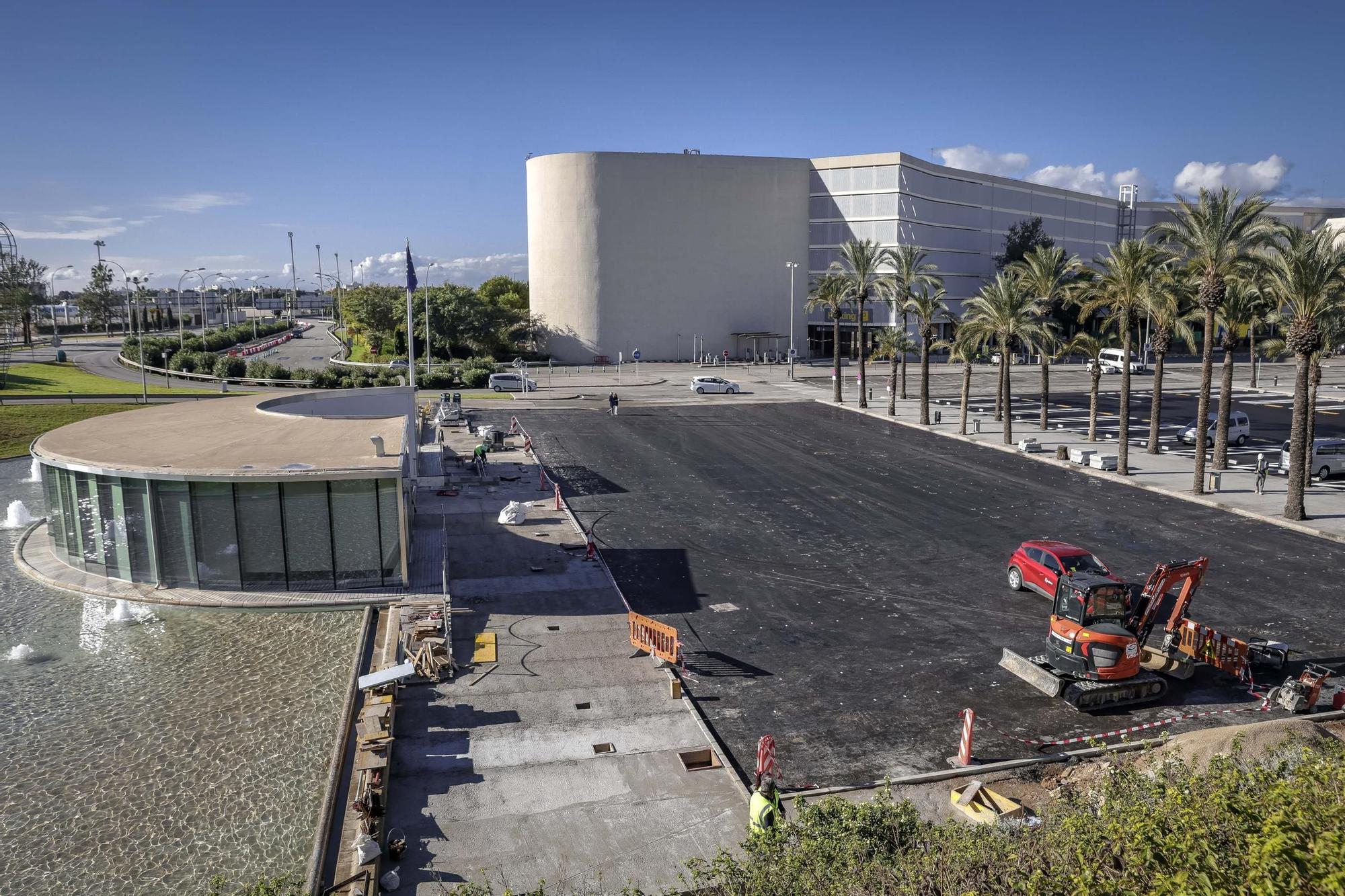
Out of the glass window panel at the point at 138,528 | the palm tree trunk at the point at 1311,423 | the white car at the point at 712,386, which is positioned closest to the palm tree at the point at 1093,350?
the palm tree trunk at the point at 1311,423

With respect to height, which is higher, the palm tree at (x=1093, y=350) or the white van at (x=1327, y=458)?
the palm tree at (x=1093, y=350)

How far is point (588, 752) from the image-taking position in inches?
553

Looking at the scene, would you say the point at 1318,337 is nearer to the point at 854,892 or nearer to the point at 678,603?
the point at 678,603

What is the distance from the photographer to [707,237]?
9012 cm

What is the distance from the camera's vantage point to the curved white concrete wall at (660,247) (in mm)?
87688

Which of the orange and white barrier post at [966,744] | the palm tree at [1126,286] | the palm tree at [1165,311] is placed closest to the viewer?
the orange and white barrier post at [966,744]

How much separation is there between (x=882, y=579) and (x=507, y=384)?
47.2 meters

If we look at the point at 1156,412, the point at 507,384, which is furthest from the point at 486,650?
the point at 507,384

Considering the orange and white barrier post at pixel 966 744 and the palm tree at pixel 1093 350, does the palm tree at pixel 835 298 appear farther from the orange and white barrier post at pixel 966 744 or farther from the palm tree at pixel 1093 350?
the orange and white barrier post at pixel 966 744

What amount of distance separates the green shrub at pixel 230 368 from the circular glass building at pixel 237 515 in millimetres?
45092

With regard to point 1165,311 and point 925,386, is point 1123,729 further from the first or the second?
point 925,386

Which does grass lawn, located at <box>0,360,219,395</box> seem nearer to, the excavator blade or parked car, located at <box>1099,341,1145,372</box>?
the excavator blade

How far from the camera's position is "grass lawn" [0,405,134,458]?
43.8 m

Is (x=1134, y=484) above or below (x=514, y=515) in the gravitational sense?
below
